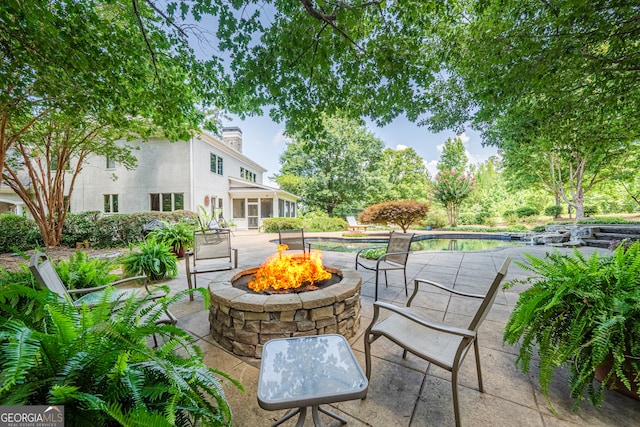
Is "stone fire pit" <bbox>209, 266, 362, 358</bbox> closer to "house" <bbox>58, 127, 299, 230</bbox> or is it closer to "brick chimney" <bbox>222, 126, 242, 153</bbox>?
"house" <bbox>58, 127, 299, 230</bbox>

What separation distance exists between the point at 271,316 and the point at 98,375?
1344 mm

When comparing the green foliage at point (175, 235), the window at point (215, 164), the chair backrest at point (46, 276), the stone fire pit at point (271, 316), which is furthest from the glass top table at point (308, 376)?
the window at point (215, 164)

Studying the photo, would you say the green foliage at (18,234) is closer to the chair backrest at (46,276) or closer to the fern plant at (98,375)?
the chair backrest at (46,276)

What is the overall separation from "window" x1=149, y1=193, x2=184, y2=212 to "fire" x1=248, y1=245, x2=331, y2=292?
10.6m

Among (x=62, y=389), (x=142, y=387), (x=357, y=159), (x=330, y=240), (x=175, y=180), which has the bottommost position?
(x=330, y=240)

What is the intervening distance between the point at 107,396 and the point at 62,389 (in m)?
0.21

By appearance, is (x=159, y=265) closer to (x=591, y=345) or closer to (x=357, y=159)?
(x=591, y=345)

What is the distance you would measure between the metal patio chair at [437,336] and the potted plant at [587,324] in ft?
1.35

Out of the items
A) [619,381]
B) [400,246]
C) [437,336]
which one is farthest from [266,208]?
[619,381]

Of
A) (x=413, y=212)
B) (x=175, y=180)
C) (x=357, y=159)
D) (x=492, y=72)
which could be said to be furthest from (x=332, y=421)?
(x=357, y=159)

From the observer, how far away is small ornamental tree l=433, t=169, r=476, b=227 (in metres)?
15.6

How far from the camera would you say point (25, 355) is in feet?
2.73

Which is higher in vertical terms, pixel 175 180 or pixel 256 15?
pixel 256 15

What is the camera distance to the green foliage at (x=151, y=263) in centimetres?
439
